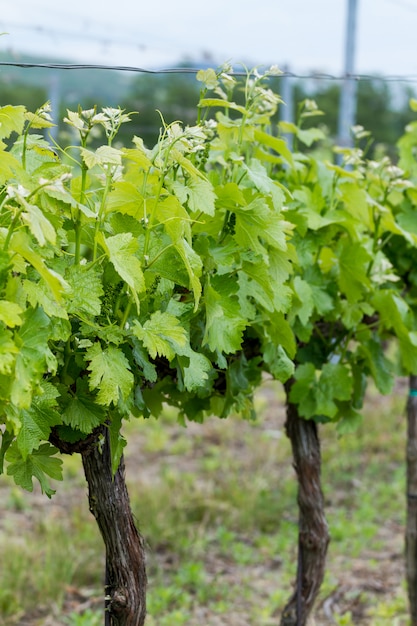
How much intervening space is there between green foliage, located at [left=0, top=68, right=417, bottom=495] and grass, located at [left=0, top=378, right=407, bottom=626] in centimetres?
185

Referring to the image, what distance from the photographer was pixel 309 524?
2873mm

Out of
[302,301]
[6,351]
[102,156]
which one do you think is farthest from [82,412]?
[302,301]

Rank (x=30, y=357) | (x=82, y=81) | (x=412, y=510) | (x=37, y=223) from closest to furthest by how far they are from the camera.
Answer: (x=37, y=223)
(x=30, y=357)
(x=412, y=510)
(x=82, y=81)

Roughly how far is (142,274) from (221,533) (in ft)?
10.7

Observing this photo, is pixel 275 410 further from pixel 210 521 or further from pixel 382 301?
pixel 382 301

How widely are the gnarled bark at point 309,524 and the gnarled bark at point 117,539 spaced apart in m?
0.92

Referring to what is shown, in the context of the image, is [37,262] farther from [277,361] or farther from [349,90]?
[349,90]

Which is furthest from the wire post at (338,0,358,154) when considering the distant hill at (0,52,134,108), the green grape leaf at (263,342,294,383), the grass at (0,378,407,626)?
the distant hill at (0,52,134,108)

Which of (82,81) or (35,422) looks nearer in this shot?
(35,422)

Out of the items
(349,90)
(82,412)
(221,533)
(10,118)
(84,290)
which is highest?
(349,90)

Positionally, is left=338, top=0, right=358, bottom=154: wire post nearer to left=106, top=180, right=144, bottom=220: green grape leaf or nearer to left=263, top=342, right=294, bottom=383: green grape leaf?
left=263, top=342, right=294, bottom=383: green grape leaf

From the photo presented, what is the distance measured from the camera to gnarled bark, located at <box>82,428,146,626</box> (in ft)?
6.22

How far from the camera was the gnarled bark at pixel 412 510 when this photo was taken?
3275 mm

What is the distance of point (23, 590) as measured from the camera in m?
3.78
